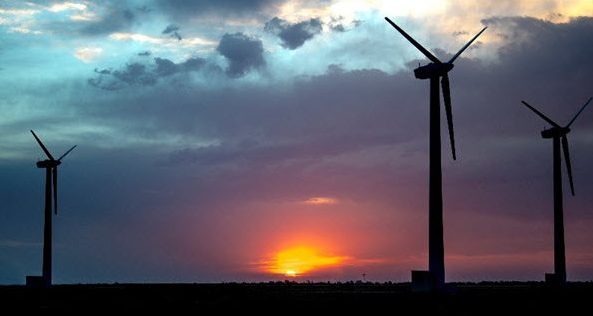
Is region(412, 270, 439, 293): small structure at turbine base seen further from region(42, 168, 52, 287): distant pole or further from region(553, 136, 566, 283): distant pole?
region(42, 168, 52, 287): distant pole

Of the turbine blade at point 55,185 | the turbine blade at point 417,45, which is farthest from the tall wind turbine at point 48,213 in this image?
the turbine blade at point 417,45

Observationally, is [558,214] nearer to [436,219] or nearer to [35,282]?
[436,219]

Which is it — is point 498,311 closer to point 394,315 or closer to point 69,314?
point 394,315

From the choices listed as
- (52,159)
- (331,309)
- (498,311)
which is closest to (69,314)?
(331,309)

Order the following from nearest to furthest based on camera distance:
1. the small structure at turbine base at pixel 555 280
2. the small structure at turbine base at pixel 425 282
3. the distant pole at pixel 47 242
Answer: the small structure at turbine base at pixel 425 282 → the small structure at turbine base at pixel 555 280 → the distant pole at pixel 47 242

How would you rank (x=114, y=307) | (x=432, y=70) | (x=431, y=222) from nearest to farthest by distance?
(x=114, y=307) → (x=431, y=222) → (x=432, y=70)

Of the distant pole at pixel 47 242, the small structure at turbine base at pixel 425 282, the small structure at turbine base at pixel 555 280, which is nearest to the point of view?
the small structure at turbine base at pixel 425 282

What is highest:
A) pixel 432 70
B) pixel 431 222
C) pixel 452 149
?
pixel 432 70

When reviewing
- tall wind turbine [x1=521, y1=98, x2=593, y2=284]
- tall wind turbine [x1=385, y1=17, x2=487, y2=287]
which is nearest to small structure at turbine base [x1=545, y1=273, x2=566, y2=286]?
tall wind turbine [x1=521, y1=98, x2=593, y2=284]

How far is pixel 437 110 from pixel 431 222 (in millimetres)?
13150

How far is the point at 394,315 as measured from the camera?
64062 millimetres

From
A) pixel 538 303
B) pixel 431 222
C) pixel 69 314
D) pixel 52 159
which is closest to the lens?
pixel 69 314

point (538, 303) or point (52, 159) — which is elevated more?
point (52, 159)

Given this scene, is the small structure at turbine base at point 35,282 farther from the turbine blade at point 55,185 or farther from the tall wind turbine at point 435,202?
the tall wind turbine at point 435,202
